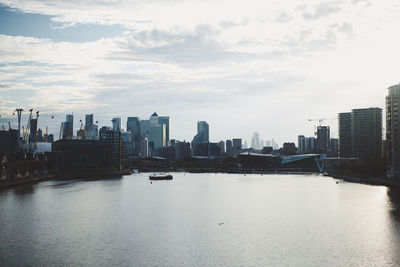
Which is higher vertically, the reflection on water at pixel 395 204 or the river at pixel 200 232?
the reflection on water at pixel 395 204

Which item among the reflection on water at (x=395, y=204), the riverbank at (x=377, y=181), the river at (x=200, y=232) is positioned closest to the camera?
the river at (x=200, y=232)

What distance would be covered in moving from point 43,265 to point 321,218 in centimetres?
4388

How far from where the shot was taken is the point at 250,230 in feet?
197

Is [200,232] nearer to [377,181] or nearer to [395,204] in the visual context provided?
[395,204]

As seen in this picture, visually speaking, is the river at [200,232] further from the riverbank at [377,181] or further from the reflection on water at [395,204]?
the riverbank at [377,181]

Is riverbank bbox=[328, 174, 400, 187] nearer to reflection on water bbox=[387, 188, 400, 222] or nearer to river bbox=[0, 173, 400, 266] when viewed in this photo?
reflection on water bbox=[387, 188, 400, 222]

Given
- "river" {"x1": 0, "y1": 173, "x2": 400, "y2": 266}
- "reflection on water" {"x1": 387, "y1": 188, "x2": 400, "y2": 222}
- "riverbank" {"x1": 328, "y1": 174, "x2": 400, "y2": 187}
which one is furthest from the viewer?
"riverbank" {"x1": 328, "y1": 174, "x2": 400, "y2": 187}

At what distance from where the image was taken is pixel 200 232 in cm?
5856

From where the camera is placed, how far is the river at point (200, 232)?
4503 centimetres

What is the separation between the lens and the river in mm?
45031

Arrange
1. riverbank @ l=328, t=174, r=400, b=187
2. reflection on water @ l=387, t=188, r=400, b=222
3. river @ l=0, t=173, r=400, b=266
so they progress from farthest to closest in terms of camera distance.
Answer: riverbank @ l=328, t=174, r=400, b=187
reflection on water @ l=387, t=188, r=400, b=222
river @ l=0, t=173, r=400, b=266

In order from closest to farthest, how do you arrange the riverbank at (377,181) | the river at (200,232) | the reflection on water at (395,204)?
the river at (200,232), the reflection on water at (395,204), the riverbank at (377,181)

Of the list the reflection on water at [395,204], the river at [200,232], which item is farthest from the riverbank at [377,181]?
the river at [200,232]

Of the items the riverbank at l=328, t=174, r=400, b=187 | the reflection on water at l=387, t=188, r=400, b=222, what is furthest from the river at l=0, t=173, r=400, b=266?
the riverbank at l=328, t=174, r=400, b=187
